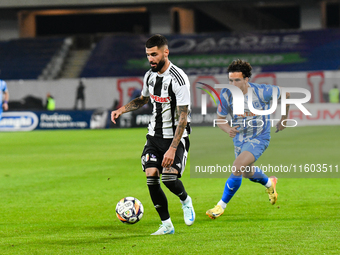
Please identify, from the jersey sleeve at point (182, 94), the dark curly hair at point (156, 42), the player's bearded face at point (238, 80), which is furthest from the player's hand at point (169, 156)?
the player's bearded face at point (238, 80)

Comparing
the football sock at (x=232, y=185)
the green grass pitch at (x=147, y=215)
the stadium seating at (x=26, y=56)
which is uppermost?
the stadium seating at (x=26, y=56)

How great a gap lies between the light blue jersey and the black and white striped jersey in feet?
3.48

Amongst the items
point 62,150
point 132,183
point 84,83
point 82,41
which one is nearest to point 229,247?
point 132,183

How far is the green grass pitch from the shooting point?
5258mm

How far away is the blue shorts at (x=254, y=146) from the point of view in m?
6.68

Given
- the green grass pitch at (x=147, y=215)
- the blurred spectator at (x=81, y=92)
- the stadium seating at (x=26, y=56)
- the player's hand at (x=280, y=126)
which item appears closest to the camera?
the green grass pitch at (x=147, y=215)

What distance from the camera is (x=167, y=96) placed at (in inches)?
227

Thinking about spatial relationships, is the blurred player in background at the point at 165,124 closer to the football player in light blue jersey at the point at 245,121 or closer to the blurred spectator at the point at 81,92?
the football player in light blue jersey at the point at 245,121

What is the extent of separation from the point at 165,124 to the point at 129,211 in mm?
1143

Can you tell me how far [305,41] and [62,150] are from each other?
23.8 metres

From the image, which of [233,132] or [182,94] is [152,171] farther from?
[233,132]

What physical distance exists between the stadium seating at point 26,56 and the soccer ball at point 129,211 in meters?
31.6

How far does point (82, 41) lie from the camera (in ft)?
129

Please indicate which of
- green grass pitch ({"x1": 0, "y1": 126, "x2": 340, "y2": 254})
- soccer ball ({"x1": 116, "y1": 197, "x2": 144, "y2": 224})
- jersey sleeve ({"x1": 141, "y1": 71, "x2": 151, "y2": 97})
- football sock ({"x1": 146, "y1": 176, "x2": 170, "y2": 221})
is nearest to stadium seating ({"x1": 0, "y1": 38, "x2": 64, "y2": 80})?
green grass pitch ({"x1": 0, "y1": 126, "x2": 340, "y2": 254})
